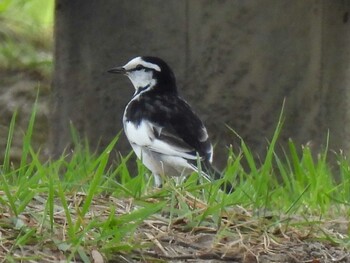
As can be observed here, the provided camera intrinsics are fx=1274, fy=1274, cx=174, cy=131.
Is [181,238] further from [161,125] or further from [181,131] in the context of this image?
[161,125]

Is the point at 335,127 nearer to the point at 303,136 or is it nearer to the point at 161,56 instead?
the point at 303,136

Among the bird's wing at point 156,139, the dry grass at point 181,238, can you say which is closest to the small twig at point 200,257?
the dry grass at point 181,238

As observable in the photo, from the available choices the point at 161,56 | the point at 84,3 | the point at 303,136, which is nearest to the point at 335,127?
the point at 303,136

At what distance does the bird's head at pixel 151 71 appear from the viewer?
805 centimetres

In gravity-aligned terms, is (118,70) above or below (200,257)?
below

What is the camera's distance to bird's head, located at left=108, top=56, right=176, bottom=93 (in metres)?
8.05

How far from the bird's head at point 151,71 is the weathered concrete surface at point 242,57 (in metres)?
0.30

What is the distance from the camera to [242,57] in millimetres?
8320

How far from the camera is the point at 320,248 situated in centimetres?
495

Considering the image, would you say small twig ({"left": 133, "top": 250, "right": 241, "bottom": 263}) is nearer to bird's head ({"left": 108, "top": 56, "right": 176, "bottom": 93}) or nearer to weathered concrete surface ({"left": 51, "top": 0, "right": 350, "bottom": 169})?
bird's head ({"left": 108, "top": 56, "right": 176, "bottom": 93})

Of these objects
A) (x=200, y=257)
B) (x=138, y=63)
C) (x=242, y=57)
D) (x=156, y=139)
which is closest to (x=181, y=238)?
A: (x=200, y=257)

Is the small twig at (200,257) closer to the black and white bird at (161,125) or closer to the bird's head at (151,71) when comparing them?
the black and white bird at (161,125)

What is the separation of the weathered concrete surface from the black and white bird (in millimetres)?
317

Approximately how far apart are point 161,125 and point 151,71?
602mm
